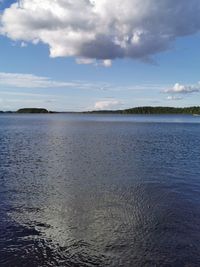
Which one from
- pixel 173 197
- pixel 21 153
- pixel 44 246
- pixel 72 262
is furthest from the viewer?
pixel 21 153

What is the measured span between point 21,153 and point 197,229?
27.8m

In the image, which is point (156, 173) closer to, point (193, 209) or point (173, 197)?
point (173, 197)

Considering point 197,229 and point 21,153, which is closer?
point 197,229

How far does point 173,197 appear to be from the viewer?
779 inches

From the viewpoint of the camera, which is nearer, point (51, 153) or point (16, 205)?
point (16, 205)

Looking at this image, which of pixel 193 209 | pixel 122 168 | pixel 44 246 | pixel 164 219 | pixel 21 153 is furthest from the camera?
pixel 21 153

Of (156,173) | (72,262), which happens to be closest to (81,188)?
(156,173)

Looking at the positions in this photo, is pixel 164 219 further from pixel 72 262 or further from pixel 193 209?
pixel 72 262

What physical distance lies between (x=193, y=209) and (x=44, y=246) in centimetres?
874

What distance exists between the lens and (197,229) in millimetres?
14477

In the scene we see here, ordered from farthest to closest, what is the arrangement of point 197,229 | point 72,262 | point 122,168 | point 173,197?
point 122,168 → point 173,197 → point 197,229 → point 72,262

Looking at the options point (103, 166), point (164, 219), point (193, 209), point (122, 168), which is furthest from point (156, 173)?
point (164, 219)

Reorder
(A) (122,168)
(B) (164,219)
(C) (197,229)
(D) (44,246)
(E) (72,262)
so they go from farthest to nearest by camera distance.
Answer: (A) (122,168) < (B) (164,219) < (C) (197,229) < (D) (44,246) < (E) (72,262)

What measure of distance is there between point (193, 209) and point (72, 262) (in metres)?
8.58
